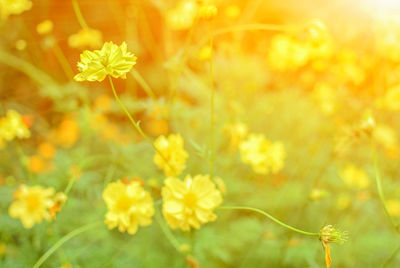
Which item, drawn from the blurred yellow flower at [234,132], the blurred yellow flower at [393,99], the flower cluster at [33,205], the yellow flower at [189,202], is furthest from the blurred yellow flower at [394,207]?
the flower cluster at [33,205]

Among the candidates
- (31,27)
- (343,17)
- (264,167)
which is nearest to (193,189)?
(264,167)

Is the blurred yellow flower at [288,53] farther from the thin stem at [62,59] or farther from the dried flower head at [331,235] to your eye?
the dried flower head at [331,235]

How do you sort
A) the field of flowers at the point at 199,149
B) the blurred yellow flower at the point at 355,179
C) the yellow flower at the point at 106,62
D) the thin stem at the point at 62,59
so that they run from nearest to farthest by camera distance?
the yellow flower at the point at 106,62 < the field of flowers at the point at 199,149 < the thin stem at the point at 62,59 < the blurred yellow flower at the point at 355,179

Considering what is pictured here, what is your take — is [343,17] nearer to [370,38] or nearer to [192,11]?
[370,38]

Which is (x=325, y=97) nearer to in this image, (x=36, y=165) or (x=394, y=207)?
(x=394, y=207)

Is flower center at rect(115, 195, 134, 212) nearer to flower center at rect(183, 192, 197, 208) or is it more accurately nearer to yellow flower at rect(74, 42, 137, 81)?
flower center at rect(183, 192, 197, 208)

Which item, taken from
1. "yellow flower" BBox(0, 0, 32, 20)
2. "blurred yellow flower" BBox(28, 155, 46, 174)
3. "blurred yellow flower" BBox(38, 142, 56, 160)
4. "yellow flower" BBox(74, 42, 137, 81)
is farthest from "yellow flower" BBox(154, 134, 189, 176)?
"blurred yellow flower" BBox(38, 142, 56, 160)

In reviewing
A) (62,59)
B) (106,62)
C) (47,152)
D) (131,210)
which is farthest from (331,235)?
(62,59)

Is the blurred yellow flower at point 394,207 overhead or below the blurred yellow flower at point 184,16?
below
